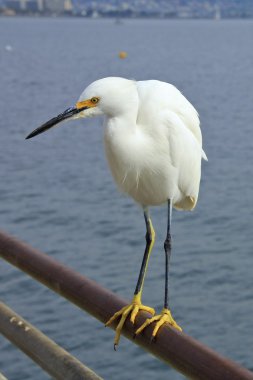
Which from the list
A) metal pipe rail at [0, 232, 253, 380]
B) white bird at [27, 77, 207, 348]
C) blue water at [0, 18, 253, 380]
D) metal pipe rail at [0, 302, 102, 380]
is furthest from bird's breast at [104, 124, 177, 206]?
blue water at [0, 18, 253, 380]

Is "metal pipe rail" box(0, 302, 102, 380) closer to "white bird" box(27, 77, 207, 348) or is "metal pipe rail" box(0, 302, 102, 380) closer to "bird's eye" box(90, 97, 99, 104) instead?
"white bird" box(27, 77, 207, 348)

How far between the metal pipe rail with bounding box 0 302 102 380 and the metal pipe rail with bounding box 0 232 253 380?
0.20 metres

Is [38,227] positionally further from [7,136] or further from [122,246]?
[7,136]

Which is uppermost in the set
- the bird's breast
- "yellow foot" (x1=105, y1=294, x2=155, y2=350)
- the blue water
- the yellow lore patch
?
the yellow lore patch

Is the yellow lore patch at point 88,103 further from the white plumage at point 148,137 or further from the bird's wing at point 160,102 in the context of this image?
the bird's wing at point 160,102

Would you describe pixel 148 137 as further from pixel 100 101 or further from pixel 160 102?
pixel 100 101

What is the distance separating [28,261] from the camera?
3.39 m

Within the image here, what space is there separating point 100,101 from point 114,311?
0.79 metres

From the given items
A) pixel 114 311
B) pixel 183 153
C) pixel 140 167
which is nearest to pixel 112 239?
pixel 183 153

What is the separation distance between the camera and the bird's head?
332 centimetres

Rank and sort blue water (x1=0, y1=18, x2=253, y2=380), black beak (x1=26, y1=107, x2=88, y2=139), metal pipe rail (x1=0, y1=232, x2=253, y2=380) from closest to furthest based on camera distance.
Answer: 1. metal pipe rail (x1=0, y1=232, x2=253, y2=380)
2. black beak (x1=26, y1=107, x2=88, y2=139)
3. blue water (x1=0, y1=18, x2=253, y2=380)

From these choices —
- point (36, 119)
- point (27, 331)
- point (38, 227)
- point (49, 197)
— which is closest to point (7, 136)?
point (36, 119)

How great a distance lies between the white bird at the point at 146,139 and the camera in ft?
10.9

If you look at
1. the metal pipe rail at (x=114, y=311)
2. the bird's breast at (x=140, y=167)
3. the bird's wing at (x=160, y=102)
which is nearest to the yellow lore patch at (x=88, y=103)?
the bird's breast at (x=140, y=167)
